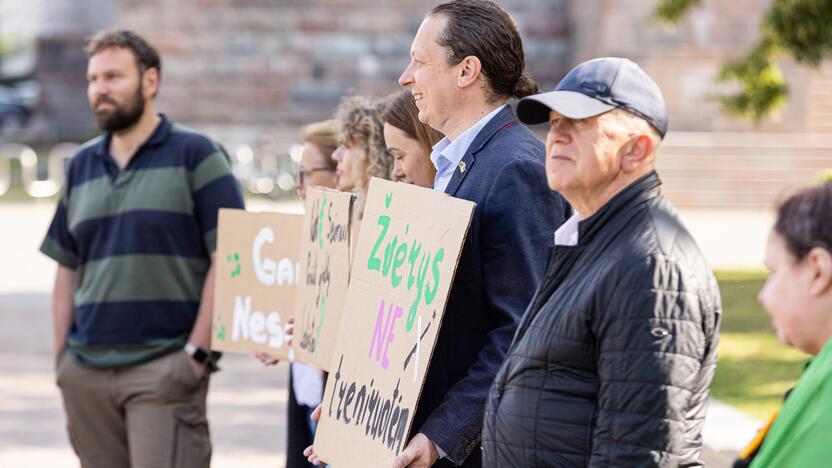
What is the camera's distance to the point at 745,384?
907 cm

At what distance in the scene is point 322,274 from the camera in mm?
4562

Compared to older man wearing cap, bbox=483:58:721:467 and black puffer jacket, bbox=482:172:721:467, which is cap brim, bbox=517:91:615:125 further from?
black puffer jacket, bbox=482:172:721:467

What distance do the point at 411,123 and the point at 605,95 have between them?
1241mm

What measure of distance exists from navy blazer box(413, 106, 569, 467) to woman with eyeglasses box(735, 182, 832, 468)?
45.2 inches

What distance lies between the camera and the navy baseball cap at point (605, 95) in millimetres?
3021

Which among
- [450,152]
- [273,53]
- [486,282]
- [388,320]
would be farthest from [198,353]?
[273,53]

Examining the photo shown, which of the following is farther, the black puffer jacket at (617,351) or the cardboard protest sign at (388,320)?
the cardboard protest sign at (388,320)

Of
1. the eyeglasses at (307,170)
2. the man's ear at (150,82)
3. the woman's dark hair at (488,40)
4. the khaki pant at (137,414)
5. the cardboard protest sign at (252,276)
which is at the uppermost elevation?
the woman's dark hair at (488,40)

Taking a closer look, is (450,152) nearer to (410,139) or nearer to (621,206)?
(410,139)

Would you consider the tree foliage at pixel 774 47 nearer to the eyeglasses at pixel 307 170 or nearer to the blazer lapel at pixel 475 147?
the eyeglasses at pixel 307 170

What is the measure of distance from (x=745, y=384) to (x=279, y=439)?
3.06 meters

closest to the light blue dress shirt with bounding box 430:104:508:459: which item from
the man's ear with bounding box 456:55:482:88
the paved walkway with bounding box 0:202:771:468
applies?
the man's ear with bounding box 456:55:482:88

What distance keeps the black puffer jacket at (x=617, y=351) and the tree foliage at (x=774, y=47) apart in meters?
9.82

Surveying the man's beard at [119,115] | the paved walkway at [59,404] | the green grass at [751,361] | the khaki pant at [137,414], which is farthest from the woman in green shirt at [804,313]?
the green grass at [751,361]
